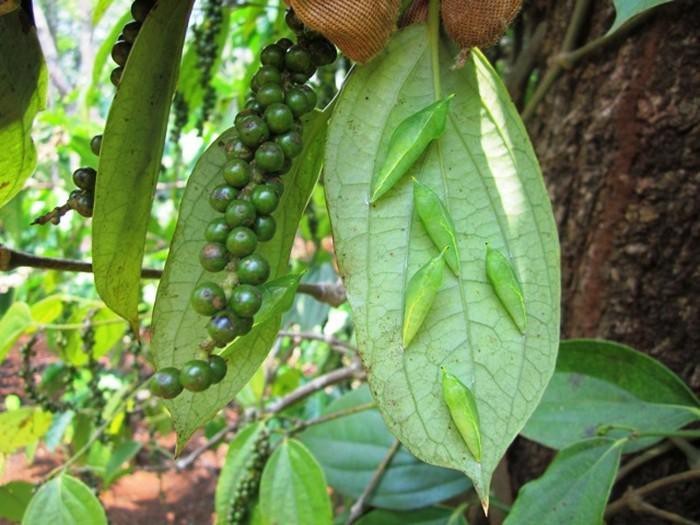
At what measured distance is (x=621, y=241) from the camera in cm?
68

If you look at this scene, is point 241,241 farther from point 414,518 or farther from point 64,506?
point 414,518

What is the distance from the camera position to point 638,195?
66 cm

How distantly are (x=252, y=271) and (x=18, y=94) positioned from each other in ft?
0.64

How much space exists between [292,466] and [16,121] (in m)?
0.39

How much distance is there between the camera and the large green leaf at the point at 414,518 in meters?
0.73

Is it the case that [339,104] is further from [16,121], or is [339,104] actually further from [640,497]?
[640,497]

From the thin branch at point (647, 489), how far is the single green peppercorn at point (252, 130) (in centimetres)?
45

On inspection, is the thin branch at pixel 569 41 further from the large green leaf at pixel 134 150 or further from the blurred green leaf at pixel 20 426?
the blurred green leaf at pixel 20 426

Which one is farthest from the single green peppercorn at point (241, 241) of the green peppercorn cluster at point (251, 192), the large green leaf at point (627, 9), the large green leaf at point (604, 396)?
the large green leaf at point (604, 396)

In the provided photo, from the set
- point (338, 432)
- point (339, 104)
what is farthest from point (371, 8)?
point (338, 432)

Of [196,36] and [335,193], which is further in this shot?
[196,36]

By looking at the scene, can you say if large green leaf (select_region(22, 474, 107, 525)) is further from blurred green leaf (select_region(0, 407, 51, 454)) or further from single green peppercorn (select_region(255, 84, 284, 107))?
single green peppercorn (select_region(255, 84, 284, 107))

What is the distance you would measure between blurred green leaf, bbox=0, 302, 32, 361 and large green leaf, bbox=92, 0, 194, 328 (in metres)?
0.40

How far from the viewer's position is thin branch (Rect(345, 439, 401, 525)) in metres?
0.77
